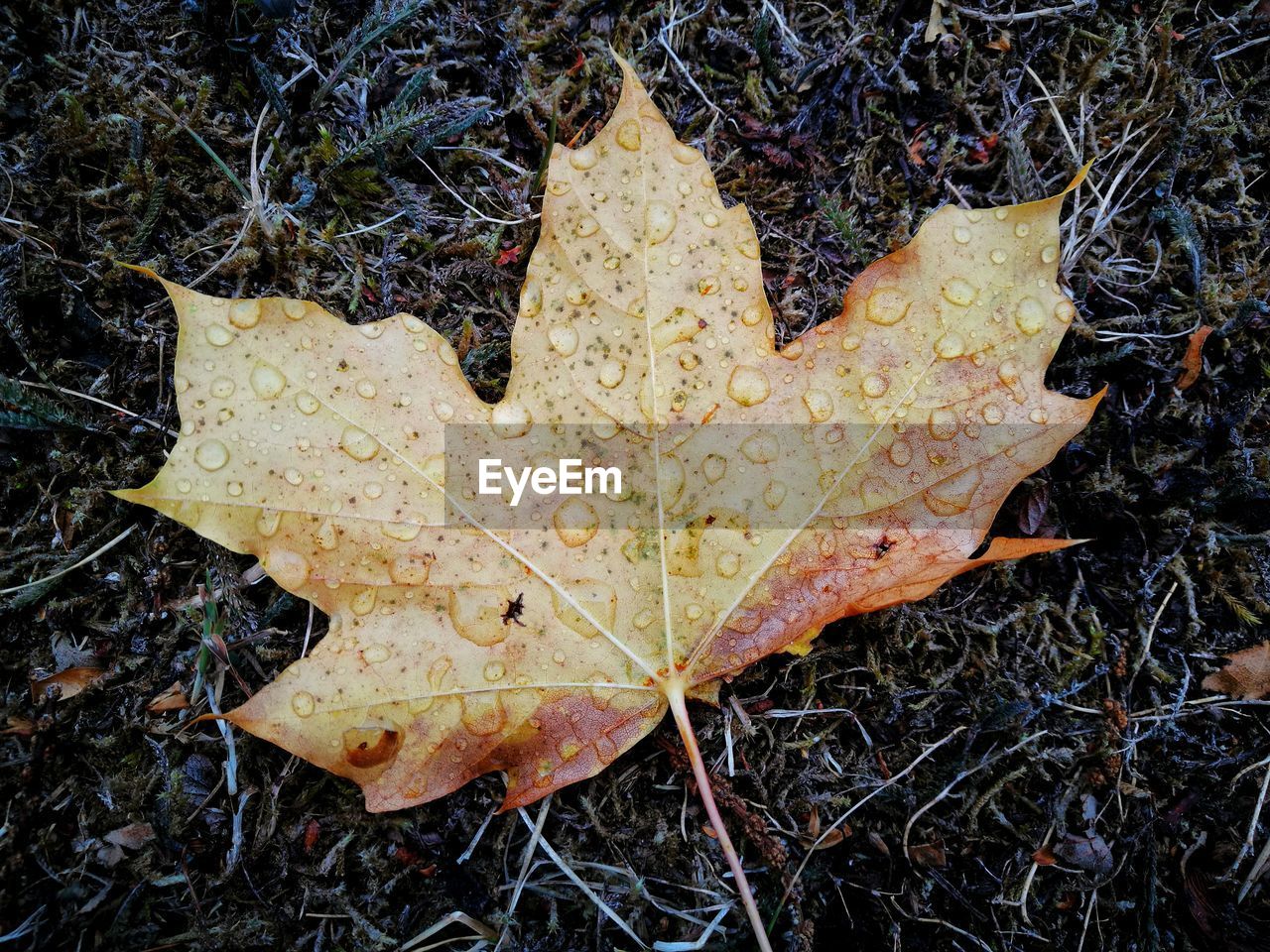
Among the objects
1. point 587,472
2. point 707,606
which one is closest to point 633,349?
point 587,472

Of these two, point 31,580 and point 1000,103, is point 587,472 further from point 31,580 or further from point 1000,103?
point 1000,103

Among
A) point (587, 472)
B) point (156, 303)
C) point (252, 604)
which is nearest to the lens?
point (587, 472)

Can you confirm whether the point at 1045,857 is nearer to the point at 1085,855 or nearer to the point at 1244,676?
the point at 1085,855

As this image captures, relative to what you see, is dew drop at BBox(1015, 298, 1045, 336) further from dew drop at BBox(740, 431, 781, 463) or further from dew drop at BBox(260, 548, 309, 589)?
dew drop at BBox(260, 548, 309, 589)

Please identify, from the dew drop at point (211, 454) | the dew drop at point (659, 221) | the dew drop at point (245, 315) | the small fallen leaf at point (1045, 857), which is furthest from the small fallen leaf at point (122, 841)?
the small fallen leaf at point (1045, 857)

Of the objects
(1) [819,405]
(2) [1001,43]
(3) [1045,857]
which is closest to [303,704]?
(1) [819,405]

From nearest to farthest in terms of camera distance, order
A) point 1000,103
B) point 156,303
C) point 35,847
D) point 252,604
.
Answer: point 35,847 → point 252,604 → point 156,303 → point 1000,103
